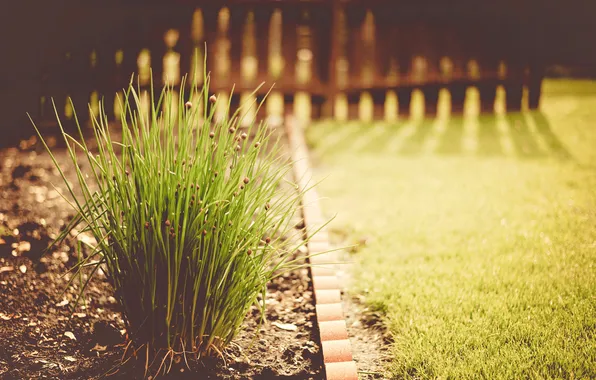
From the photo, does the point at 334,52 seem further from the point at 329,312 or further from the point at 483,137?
the point at 329,312

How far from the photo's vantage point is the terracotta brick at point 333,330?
7.57 ft

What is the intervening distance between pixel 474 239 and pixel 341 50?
407cm

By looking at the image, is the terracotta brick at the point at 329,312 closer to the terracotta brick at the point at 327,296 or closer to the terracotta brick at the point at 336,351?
the terracotta brick at the point at 327,296

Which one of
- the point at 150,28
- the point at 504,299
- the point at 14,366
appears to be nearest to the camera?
the point at 14,366

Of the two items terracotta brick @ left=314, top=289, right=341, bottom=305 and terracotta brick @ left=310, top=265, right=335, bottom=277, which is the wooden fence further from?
terracotta brick @ left=314, top=289, right=341, bottom=305

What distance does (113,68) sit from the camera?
582 cm

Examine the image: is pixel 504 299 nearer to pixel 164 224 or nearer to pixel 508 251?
pixel 508 251

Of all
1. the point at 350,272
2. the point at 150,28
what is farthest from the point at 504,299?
the point at 150,28

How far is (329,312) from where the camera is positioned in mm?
2484

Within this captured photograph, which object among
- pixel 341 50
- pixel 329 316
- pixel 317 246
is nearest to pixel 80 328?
pixel 329 316

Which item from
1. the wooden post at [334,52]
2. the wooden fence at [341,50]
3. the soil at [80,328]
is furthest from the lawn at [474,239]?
the wooden fence at [341,50]

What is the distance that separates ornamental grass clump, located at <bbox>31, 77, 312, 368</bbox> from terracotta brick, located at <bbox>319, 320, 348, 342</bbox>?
0.38 metres

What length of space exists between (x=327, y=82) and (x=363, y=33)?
0.73 m

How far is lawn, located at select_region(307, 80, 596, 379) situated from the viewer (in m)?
2.31
